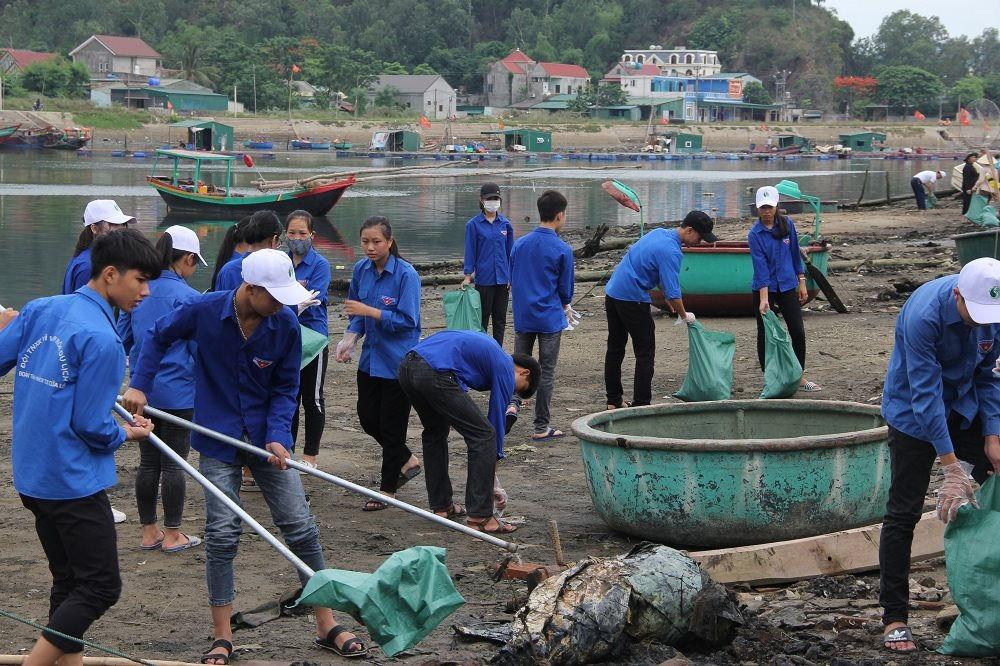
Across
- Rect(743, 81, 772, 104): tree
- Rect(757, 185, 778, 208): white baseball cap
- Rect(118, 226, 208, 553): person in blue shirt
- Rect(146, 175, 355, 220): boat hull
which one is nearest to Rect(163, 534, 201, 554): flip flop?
Rect(118, 226, 208, 553): person in blue shirt

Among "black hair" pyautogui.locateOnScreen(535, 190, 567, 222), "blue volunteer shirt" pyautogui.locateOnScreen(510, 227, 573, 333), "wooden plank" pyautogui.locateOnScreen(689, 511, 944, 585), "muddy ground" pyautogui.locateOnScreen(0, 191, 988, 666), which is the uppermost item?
"black hair" pyautogui.locateOnScreen(535, 190, 567, 222)

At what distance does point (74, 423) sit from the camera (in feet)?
13.1

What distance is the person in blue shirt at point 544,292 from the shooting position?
8.98m

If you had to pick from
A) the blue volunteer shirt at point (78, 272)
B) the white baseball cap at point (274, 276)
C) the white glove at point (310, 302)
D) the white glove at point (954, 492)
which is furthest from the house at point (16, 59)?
the white glove at point (954, 492)

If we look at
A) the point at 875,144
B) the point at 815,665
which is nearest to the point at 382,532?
the point at 815,665

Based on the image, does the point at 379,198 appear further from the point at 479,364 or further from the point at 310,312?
the point at 479,364

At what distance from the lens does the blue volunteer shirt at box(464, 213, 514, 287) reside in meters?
10.8

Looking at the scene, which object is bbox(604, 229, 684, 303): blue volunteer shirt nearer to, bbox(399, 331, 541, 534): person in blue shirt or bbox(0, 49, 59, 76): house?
bbox(399, 331, 541, 534): person in blue shirt

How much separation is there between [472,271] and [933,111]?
124 m

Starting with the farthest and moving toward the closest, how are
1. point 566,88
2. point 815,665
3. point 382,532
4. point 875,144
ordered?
point 566,88, point 875,144, point 382,532, point 815,665

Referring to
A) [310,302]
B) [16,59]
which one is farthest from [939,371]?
[16,59]

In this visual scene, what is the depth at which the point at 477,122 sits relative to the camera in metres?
108

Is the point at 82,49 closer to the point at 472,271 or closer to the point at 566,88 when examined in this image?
the point at 566,88

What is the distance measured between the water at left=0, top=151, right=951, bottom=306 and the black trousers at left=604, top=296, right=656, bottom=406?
979cm
